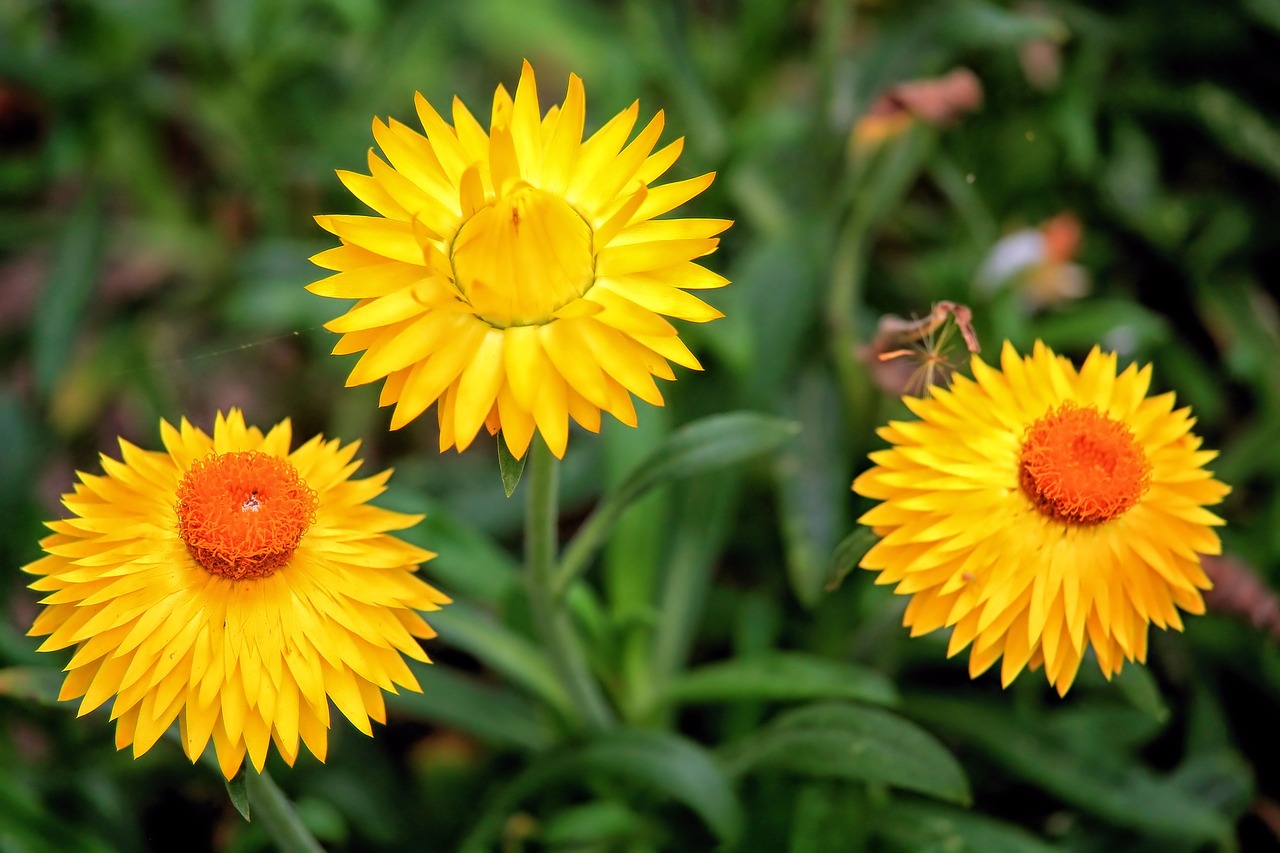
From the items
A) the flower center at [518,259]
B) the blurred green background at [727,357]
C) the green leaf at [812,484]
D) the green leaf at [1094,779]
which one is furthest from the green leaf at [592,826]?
the flower center at [518,259]

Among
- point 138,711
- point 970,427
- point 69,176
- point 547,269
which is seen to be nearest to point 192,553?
point 138,711

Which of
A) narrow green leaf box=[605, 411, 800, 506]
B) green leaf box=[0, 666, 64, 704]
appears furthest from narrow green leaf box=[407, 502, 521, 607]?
green leaf box=[0, 666, 64, 704]

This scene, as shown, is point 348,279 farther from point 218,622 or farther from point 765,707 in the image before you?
point 765,707

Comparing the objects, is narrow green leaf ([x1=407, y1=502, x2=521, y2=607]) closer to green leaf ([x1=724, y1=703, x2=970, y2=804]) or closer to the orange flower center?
green leaf ([x1=724, y1=703, x2=970, y2=804])

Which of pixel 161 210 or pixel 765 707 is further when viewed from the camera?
pixel 161 210

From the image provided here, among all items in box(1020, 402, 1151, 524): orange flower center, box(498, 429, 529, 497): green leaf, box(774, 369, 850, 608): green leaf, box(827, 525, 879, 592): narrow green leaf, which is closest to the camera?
box(498, 429, 529, 497): green leaf
